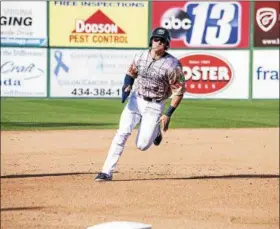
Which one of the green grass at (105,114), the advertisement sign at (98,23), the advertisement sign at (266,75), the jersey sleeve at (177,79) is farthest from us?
the advertisement sign at (266,75)

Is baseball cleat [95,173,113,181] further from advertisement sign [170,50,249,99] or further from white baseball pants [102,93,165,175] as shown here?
advertisement sign [170,50,249,99]

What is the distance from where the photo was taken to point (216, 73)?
3416 cm

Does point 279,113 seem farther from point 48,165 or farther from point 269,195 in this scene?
A: point 269,195

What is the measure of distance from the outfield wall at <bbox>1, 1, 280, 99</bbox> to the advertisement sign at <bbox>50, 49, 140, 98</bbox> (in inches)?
1.3

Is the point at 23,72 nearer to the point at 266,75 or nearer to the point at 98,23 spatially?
the point at 98,23

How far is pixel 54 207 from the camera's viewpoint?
1038 cm

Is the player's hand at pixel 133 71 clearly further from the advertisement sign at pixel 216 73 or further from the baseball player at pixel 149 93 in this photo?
the advertisement sign at pixel 216 73

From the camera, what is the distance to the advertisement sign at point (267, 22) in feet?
114

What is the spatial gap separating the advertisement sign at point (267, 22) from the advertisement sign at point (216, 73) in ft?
2.77

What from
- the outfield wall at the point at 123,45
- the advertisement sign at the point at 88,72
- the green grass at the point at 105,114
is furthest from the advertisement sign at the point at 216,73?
the advertisement sign at the point at 88,72

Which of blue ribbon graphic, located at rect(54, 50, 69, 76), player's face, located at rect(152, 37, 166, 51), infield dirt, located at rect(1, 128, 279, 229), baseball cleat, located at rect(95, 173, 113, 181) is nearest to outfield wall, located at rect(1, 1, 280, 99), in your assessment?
blue ribbon graphic, located at rect(54, 50, 69, 76)

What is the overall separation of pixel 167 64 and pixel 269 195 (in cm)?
196

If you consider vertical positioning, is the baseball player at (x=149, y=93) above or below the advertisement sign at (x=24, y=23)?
below

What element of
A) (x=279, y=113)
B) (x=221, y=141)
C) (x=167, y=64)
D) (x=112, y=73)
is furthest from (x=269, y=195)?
(x=112, y=73)
